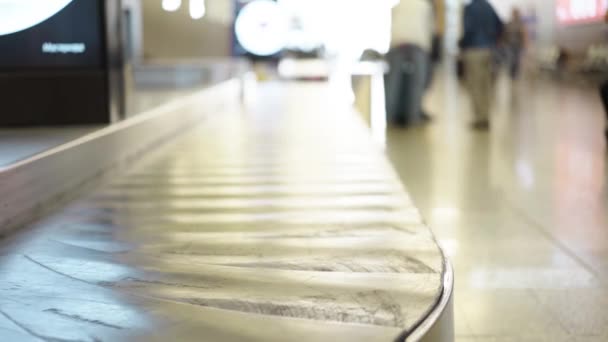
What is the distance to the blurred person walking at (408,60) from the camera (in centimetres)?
716

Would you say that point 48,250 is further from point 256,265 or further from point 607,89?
point 607,89

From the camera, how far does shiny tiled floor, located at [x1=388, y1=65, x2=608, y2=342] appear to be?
2035 mm

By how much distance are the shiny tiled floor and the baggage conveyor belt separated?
18.6 inches

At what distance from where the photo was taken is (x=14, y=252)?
4.88 ft

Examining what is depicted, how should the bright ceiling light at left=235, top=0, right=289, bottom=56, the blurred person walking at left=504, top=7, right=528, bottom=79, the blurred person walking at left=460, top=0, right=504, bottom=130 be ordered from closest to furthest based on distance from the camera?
the blurred person walking at left=460, top=0, right=504, bottom=130 < the bright ceiling light at left=235, top=0, right=289, bottom=56 < the blurred person walking at left=504, top=7, right=528, bottom=79

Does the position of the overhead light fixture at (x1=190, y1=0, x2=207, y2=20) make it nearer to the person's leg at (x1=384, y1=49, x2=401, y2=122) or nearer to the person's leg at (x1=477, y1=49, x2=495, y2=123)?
the person's leg at (x1=384, y1=49, x2=401, y2=122)

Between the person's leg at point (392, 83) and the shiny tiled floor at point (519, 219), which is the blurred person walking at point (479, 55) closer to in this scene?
the shiny tiled floor at point (519, 219)

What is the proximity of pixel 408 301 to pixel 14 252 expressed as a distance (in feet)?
2.92

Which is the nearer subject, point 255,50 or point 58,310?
point 58,310

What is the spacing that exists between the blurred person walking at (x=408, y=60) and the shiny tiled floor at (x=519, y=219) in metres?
0.48

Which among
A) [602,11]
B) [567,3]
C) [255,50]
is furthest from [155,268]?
[567,3]

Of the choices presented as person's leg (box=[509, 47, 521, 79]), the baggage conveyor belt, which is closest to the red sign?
person's leg (box=[509, 47, 521, 79])

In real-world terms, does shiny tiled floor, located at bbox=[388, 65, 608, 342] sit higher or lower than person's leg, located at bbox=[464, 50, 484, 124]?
lower

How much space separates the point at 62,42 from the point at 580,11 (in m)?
14.8
